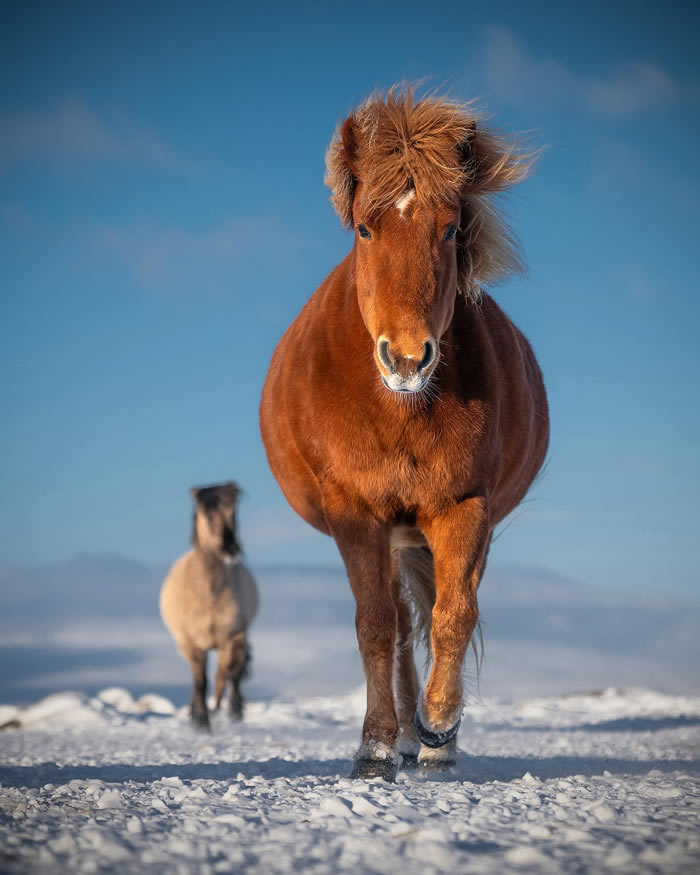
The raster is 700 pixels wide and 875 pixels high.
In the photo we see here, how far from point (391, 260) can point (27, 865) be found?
268cm

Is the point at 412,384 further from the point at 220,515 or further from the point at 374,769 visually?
the point at 220,515

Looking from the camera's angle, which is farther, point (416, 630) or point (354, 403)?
point (416, 630)

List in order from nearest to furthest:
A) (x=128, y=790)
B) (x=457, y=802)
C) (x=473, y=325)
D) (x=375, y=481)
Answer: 1. (x=457, y=802)
2. (x=128, y=790)
3. (x=375, y=481)
4. (x=473, y=325)

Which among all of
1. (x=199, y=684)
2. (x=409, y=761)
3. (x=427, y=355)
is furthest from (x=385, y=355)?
(x=199, y=684)

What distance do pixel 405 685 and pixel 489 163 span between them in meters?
3.13

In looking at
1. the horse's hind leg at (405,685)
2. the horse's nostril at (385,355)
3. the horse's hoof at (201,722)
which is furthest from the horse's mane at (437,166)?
the horse's hoof at (201,722)

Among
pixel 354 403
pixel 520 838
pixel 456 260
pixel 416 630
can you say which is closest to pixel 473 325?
pixel 456 260

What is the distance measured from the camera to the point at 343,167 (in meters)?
4.37

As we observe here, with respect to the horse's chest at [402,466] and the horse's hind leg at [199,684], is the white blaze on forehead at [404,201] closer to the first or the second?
the horse's chest at [402,466]

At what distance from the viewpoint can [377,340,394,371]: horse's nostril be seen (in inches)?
148

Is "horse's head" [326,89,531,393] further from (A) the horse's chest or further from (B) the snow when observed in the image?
(B) the snow

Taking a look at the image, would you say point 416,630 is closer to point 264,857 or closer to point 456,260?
point 456,260

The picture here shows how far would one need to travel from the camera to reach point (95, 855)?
2.50 meters

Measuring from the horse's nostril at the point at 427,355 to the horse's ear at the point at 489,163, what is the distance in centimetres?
106
